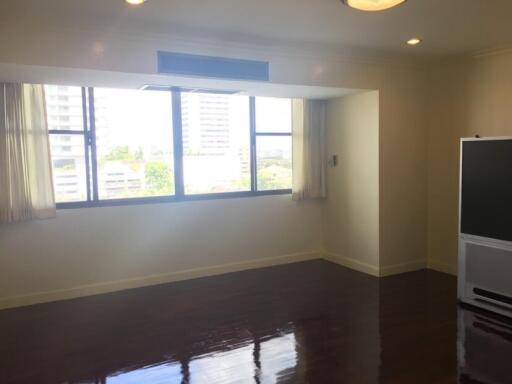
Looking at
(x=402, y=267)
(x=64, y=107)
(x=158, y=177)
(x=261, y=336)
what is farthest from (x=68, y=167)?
(x=402, y=267)

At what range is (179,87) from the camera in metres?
→ 4.46

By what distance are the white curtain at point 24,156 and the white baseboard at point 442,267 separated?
14.2ft

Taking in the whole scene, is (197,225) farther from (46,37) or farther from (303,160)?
(46,37)

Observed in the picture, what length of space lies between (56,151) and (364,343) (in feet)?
11.2

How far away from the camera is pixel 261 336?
349cm

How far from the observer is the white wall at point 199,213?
362 cm

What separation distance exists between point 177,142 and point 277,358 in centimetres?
280

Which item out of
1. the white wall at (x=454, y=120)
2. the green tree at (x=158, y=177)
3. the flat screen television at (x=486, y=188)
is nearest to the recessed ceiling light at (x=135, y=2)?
the green tree at (x=158, y=177)

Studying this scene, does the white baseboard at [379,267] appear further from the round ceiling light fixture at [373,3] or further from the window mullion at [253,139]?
the round ceiling light fixture at [373,3]

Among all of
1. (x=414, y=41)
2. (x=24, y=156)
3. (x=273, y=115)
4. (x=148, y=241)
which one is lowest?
(x=148, y=241)

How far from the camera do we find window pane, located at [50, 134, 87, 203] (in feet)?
14.6

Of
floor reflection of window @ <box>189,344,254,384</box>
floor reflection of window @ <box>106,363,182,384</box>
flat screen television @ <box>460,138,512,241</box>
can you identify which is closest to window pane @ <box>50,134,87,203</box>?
floor reflection of window @ <box>106,363,182,384</box>

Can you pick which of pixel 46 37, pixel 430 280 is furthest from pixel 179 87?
pixel 430 280

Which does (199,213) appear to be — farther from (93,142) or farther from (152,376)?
(152,376)
